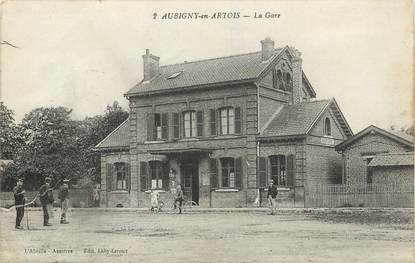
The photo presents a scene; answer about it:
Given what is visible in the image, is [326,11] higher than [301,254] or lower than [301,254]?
higher

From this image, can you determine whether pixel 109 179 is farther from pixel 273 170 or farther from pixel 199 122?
pixel 273 170

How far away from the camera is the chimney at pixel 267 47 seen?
1270 inches

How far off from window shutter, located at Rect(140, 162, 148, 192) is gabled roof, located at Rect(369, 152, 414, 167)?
13.2 metres

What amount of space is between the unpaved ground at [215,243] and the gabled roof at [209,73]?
1231cm

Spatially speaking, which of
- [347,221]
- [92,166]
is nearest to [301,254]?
[347,221]

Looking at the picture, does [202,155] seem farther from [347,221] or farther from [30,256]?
[30,256]

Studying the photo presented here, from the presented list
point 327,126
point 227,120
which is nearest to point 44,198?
point 227,120

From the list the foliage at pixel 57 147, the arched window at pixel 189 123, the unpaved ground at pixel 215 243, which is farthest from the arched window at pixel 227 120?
the foliage at pixel 57 147

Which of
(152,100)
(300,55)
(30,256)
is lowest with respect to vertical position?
(30,256)

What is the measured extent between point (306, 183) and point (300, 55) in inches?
326

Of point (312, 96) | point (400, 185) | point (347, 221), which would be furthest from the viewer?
point (312, 96)

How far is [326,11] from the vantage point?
16953 millimetres

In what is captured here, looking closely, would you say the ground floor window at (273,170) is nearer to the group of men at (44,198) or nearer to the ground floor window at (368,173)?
the ground floor window at (368,173)

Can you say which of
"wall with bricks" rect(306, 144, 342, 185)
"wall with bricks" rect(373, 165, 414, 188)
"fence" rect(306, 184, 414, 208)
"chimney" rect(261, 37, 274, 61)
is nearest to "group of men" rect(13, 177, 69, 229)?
"fence" rect(306, 184, 414, 208)
